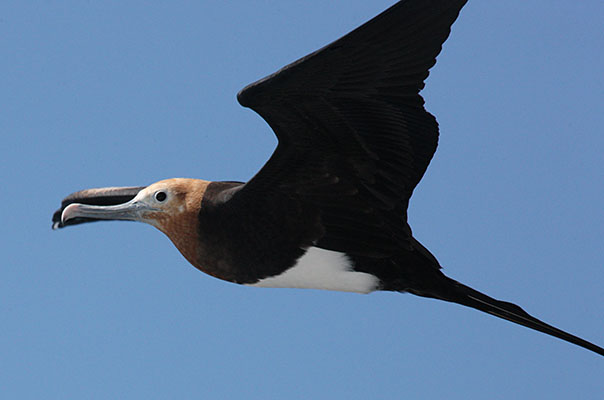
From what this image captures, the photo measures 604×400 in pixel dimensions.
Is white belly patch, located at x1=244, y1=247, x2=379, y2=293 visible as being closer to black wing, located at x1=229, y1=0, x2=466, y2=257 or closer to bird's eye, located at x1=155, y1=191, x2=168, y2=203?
black wing, located at x1=229, y1=0, x2=466, y2=257

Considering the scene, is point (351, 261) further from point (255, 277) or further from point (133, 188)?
point (133, 188)

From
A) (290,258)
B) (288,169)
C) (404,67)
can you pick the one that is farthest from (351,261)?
(404,67)

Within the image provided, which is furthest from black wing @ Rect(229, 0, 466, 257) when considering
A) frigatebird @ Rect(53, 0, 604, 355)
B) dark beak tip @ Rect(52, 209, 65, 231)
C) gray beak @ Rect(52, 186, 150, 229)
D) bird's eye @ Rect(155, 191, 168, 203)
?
dark beak tip @ Rect(52, 209, 65, 231)

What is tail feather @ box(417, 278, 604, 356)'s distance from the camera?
11.0ft

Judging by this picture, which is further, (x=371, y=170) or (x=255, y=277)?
(x=255, y=277)

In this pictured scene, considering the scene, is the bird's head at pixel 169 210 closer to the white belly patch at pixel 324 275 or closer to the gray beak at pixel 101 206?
the gray beak at pixel 101 206

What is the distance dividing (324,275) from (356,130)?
66cm

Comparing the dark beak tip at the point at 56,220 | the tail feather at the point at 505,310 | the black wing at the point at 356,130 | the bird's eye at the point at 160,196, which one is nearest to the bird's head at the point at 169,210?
the bird's eye at the point at 160,196

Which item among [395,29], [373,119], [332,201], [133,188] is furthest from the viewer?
[133,188]

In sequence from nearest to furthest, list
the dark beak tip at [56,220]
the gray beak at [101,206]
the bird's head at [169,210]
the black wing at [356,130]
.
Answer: the black wing at [356,130], the bird's head at [169,210], the gray beak at [101,206], the dark beak tip at [56,220]

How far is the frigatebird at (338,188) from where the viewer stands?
9.41ft

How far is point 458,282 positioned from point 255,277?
2.68 feet

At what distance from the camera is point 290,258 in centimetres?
337

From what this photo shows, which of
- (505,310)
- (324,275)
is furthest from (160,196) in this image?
(505,310)
